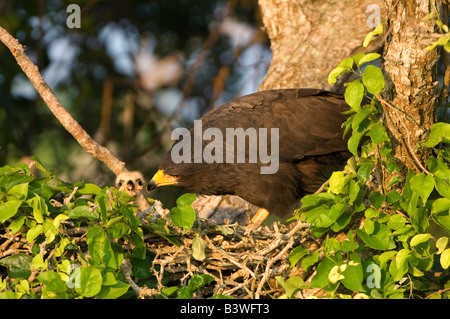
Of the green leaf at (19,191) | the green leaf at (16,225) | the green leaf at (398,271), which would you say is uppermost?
the green leaf at (19,191)

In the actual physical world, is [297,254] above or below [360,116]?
below

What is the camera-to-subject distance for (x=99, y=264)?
267 centimetres

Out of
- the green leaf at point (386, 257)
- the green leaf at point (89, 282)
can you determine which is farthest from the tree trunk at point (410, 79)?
the green leaf at point (89, 282)

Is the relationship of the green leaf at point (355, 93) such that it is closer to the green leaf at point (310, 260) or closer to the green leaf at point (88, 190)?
the green leaf at point (310, 260)

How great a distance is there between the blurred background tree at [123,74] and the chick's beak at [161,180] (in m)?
1.97

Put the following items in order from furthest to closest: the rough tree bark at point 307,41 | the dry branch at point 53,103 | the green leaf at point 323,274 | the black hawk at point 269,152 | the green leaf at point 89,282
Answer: the rough tree bark at point 307,41, the black hawk at point 269,152, the dry branch at point 53,103, the green leaf at point 323,274, the green leaf at point 89,282

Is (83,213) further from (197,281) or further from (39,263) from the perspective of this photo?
(197,281)

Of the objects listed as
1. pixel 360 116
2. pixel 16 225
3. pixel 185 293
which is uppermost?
pixel 360 116

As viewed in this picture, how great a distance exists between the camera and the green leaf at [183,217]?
285cm

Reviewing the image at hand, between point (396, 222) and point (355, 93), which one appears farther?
point (396, 222)

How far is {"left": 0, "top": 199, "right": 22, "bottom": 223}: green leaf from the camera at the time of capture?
108 inches

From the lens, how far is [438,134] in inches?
107

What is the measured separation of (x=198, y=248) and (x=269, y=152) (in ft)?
4.94

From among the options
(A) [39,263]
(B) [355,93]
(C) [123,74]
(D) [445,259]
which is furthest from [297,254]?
(C) [123,74]
